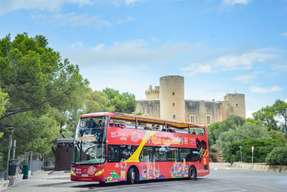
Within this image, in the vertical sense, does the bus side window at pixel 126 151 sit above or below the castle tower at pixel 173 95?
below

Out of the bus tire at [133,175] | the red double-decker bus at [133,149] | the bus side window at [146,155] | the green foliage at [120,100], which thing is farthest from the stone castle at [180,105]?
the bus tire at [133,175]

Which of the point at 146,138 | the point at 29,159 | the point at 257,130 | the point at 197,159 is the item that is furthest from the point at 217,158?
the point at 146,138

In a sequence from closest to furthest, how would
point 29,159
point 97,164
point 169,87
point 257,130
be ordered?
point 97,164 < point 29,159 < point 257,130 < point 169,87

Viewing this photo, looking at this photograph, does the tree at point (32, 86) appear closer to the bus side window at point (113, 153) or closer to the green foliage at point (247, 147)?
the bus side window at point (113, 153)

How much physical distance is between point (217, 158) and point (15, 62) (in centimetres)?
4643

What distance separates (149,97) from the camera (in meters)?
106

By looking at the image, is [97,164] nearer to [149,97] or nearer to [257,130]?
[257,130]

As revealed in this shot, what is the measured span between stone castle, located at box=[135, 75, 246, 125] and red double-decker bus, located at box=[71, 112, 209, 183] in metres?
59.5

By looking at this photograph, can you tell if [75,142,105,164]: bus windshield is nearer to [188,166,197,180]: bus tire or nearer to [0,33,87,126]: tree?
[0,33,87,126]: tree

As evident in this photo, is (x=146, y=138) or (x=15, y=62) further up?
(x=15, y=62)

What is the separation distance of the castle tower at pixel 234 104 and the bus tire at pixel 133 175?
7968 cm

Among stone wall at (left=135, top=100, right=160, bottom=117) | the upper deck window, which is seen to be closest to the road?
the upper deck window

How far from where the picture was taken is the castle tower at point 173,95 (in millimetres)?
87562

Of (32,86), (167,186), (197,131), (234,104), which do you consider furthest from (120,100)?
(167,186)
